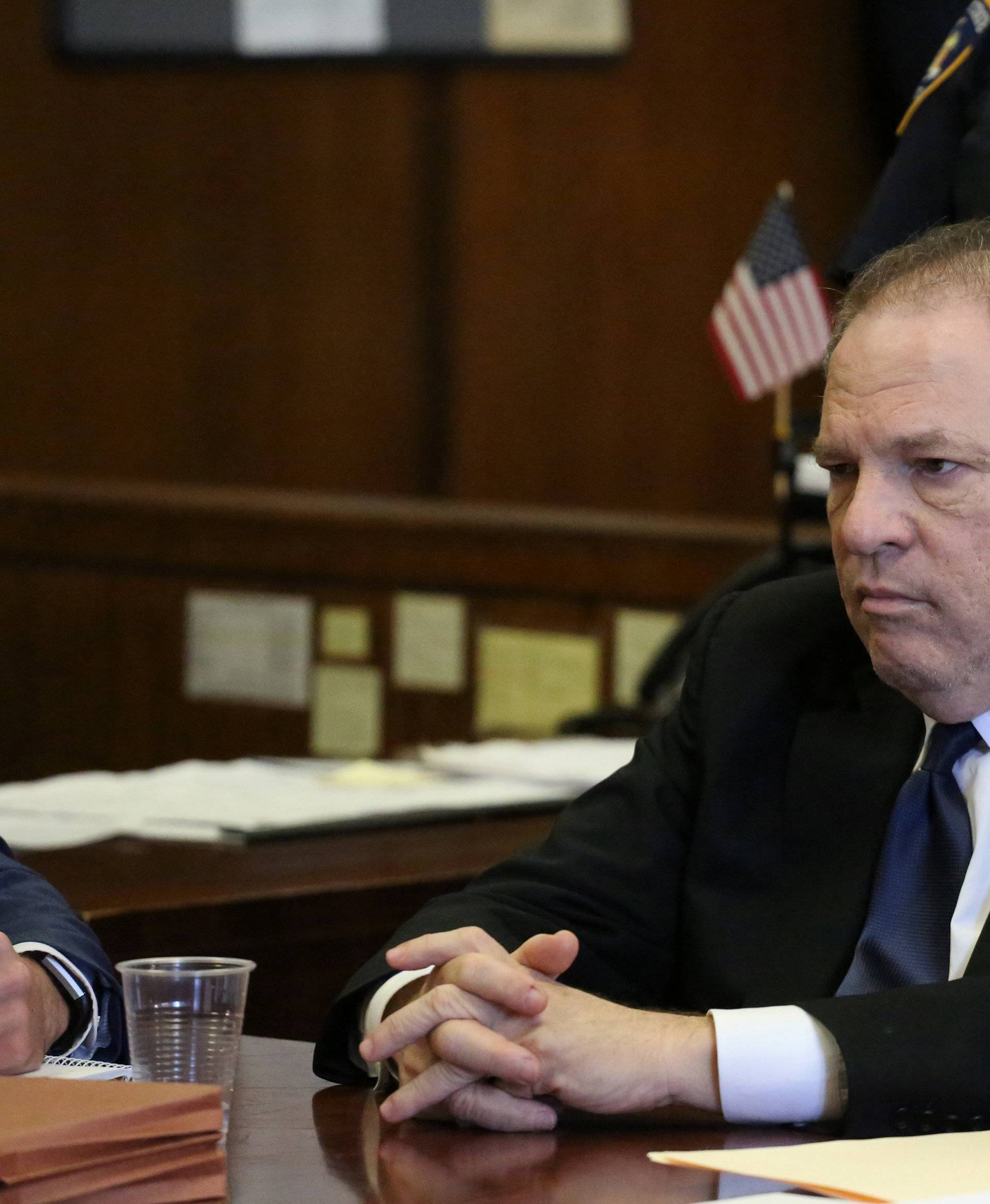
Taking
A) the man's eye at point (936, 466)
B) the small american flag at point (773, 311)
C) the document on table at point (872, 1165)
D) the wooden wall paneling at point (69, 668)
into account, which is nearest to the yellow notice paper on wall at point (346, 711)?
the wooden wall paneling at point (69, 668)

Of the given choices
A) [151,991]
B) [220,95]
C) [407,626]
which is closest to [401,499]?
[407,626]

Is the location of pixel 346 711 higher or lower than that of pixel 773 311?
lower

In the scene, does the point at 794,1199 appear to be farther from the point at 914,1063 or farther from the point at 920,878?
the point at 920,878

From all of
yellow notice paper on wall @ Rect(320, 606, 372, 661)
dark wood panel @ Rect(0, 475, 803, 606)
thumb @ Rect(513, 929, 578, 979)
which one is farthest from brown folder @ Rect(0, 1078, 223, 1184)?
yellow notice paper on wall @ Rect(320, 606, 372, 661)

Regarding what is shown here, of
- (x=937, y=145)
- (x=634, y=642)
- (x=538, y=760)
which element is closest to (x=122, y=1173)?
(x=937, y=145)

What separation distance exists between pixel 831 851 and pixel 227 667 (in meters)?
3.56

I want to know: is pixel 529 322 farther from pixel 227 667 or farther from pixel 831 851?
pixel 831 851

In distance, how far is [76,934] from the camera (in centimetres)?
176

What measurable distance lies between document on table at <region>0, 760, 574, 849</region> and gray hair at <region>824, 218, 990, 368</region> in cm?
120

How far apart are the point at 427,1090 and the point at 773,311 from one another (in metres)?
2.32

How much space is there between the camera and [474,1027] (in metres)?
1.49

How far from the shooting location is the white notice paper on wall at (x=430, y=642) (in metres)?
4.89

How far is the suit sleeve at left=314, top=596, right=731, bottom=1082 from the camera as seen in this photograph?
1.90 m

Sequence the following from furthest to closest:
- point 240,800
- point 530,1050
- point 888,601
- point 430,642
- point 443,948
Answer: point 430,642 → point 240,800 → point 888,601 → point 443,948 → point 530,1050
